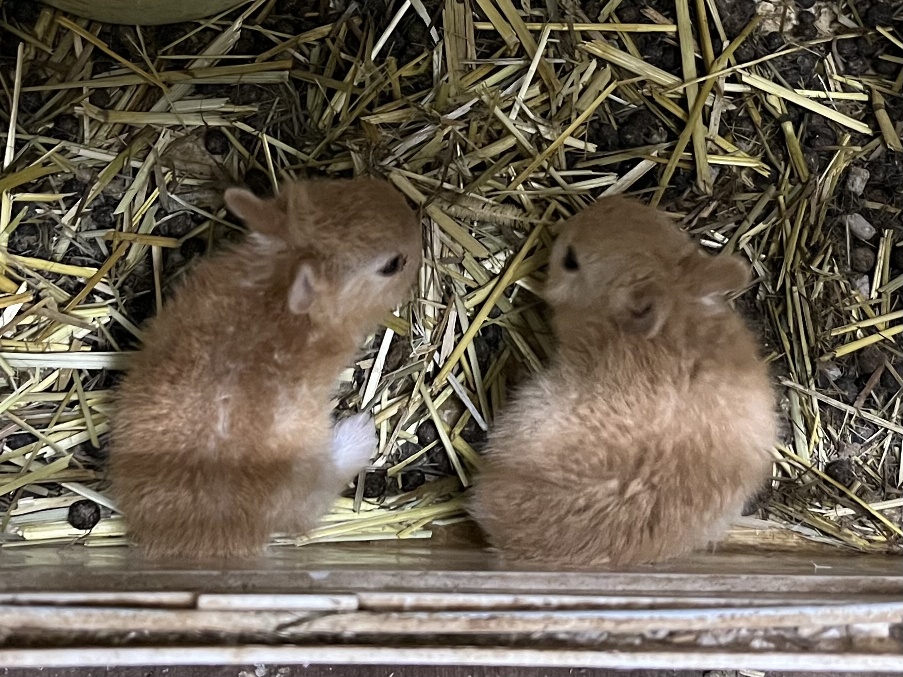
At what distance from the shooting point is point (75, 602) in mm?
2297

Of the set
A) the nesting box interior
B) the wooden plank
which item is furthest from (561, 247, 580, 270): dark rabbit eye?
the wooden plank

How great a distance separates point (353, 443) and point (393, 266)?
2.89 ft

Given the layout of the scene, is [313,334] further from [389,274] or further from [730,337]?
[730,337]

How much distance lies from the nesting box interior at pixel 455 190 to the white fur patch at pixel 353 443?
0.08 metres

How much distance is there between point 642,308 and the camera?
317cm

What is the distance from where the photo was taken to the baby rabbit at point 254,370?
2.99 m

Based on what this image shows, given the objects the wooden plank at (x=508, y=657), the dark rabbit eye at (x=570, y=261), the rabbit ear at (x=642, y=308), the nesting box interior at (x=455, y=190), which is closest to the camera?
the wooden plank at (x=508, y=657)

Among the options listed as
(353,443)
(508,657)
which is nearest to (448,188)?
(353,443)

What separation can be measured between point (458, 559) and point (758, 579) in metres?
1.18

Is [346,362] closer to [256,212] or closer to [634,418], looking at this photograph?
[256,212]

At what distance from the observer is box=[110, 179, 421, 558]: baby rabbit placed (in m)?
2.99

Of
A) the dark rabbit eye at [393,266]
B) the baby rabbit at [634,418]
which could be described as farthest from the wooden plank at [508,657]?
the dark rabbit eye at [393,266]

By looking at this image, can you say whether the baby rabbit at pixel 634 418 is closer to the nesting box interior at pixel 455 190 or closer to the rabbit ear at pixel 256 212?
the nesting box interior at pixel 455 190

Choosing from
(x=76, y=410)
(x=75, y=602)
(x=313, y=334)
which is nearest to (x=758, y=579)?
(x=313, y=334)
